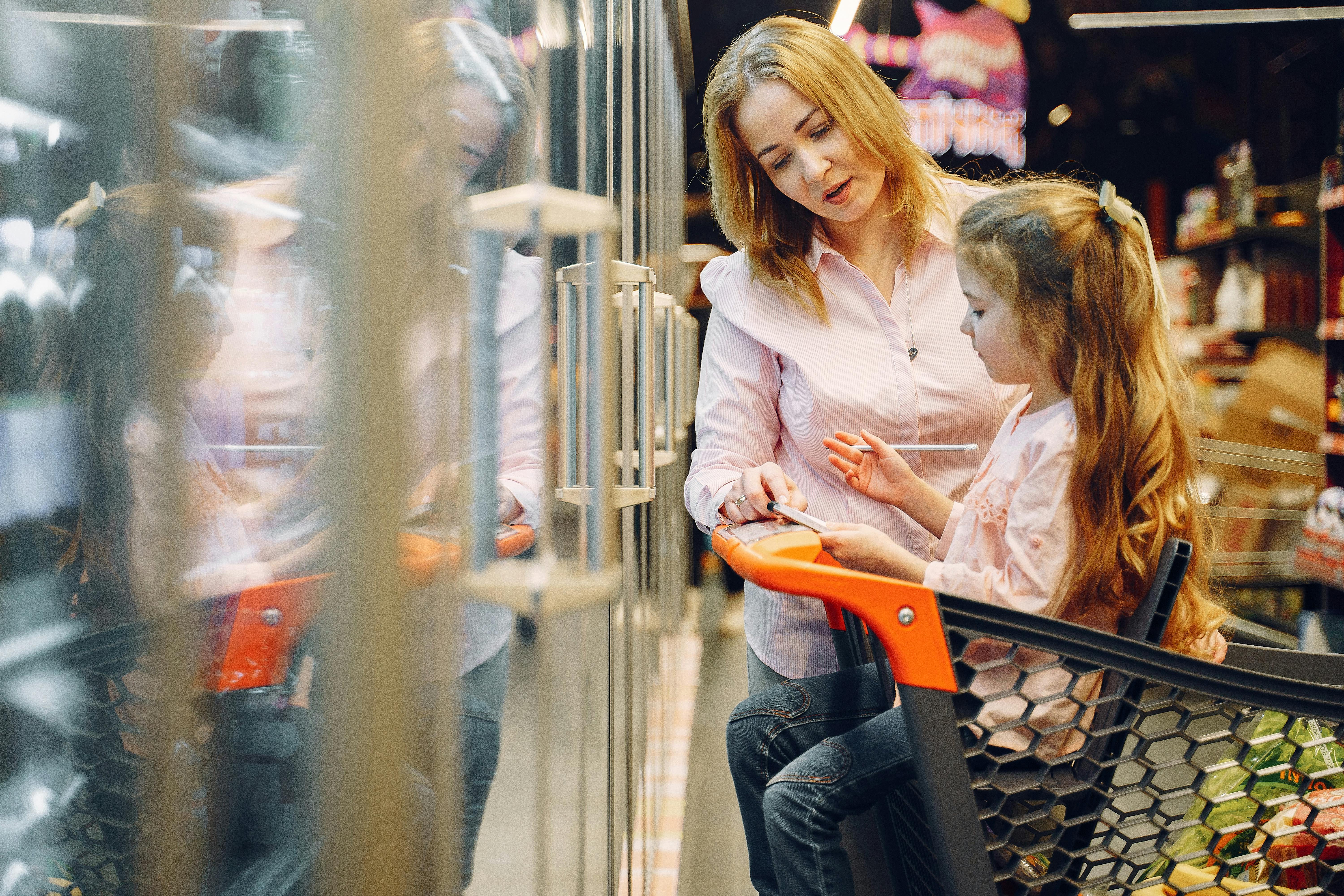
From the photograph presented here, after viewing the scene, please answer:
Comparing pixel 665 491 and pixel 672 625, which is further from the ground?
pixel 665 491

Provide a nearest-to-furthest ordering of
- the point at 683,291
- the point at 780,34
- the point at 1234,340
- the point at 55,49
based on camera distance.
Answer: the point at 55,49 < the point at 780,34 < the point at 683,291 < the point at 1234,340

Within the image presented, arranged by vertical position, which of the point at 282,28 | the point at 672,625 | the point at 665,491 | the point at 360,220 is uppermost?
the point at 282,28

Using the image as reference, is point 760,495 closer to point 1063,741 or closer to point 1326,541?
point 1063,741

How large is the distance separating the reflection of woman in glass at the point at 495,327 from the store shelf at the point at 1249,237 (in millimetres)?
4166

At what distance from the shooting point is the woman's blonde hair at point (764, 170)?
4.14ft

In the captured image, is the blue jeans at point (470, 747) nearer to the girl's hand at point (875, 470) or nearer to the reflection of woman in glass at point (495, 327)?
the reflection of woman in glass at point (495, 327)

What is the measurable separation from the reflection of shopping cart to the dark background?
4055 millimetres

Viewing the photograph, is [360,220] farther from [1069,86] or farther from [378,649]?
[1069,86]

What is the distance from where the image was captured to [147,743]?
498mm

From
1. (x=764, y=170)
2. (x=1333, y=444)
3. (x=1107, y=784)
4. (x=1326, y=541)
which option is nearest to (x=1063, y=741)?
(x=1107, y=784)

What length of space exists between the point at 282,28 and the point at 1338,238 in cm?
407

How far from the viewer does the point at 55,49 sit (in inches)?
18.1

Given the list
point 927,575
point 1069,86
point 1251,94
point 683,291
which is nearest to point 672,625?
point 683,291

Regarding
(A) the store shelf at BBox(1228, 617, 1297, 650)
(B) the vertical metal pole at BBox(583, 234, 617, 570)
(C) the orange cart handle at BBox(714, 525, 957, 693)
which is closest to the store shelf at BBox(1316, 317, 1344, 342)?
(A) the store shelf at BBox(1228, 617, 1297, 650)
